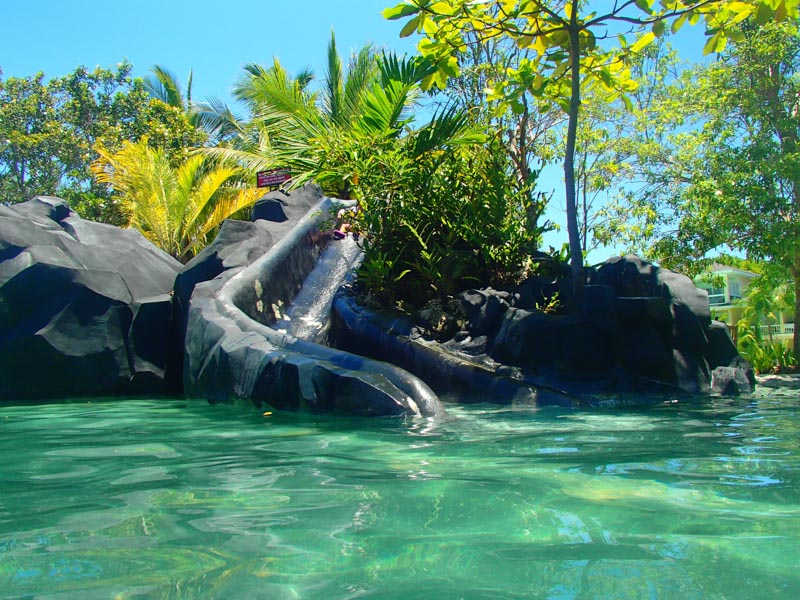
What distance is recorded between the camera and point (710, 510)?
1863mm

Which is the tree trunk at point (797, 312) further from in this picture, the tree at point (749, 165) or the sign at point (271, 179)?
the sign at point (271, 179)

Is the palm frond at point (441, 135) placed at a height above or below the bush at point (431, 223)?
Answer: above

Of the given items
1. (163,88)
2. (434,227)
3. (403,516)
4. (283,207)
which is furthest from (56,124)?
(403,516)

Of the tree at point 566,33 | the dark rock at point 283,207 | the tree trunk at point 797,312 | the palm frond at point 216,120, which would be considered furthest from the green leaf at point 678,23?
the palm frond at point 216,120

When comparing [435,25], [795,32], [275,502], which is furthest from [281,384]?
[795,32]

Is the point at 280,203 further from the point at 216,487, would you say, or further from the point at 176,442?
the point at 216,487

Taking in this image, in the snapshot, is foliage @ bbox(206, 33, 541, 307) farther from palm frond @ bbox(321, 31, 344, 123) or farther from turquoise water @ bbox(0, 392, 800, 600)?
palm frond @ bbox(321, 31, 344, 123)

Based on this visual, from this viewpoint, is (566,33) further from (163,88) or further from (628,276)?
(163,88)

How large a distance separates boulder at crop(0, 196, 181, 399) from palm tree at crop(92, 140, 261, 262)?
6.51 metres

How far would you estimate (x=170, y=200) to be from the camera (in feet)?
48.8

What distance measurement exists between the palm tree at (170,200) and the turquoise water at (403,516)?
12.0 m

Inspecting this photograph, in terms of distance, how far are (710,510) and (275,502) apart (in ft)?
4.10

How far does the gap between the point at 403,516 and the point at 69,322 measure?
21.3ft

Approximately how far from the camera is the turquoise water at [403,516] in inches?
53.7
